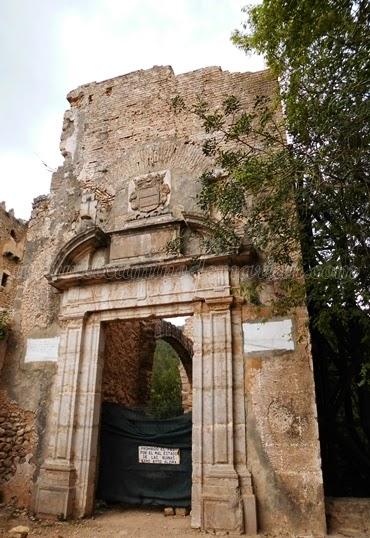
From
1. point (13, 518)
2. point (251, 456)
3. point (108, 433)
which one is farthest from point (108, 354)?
point (251, 456)

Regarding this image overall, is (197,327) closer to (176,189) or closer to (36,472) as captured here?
(176,189)

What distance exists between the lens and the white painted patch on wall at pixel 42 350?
21.6 feet

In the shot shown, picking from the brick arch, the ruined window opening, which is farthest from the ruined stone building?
the ruined window opening

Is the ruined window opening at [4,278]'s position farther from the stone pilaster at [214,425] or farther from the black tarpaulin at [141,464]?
the stone pilaster at [214,425]

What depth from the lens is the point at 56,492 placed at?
559 centimetres

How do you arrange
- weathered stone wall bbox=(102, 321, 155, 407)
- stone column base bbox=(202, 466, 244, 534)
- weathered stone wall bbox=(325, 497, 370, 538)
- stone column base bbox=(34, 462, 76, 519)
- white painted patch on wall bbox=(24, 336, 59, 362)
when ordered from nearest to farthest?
weathered stone wall bbox=(325, 497, 370, 538), stone column base bbox=(202, 466, 244, 534), stone column base bbox=(34, 462, 76, 519), white painted patch on wall bbox=(24, 336, 59, 362), weathered stone wall bbox=(102, 321, 155, 407)

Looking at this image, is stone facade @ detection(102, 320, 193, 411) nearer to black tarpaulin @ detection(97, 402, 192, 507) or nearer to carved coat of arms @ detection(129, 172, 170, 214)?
black tarpaulin @ detection(97, 402, 192, 507)

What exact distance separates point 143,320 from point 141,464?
6.90ft

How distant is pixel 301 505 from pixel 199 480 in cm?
119

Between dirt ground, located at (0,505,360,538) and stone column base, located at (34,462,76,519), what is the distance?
0.43 feet

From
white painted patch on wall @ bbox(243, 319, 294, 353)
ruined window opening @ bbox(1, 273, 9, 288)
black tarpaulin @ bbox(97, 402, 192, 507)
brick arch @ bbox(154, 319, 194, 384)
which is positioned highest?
ruined window opening @ bbox(1, 273, 9, 288)

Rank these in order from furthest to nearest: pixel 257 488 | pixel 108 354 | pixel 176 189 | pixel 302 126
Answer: pixel 108 354
pixel 176 189
pixel 257 488
pixel 302 126

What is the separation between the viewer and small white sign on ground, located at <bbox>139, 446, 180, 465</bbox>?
235 inches

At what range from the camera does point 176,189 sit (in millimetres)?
6828
